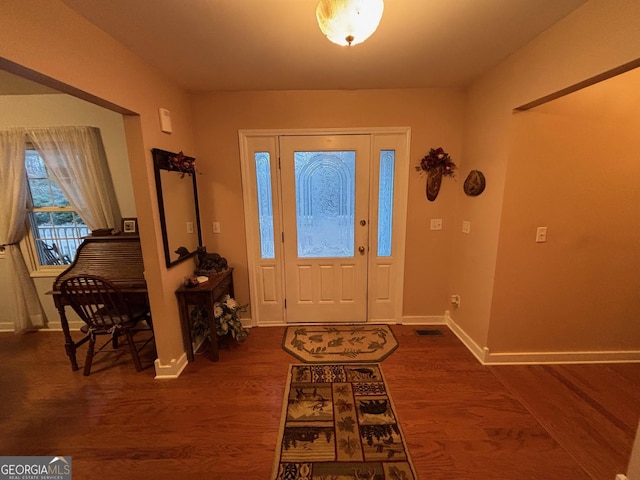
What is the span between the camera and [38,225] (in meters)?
2.77

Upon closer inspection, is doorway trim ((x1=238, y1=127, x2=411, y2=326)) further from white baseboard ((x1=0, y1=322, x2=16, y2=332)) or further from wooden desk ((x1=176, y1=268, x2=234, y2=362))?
white baseboard ((x1=0, y1=322, x2=16, y2=332))

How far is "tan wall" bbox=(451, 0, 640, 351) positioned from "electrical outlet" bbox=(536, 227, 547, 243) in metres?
0.06

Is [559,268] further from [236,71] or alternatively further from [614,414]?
[236,71]

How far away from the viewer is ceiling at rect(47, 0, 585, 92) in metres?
1.35

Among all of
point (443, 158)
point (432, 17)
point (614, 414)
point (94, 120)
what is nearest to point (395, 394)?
point (614, 414)

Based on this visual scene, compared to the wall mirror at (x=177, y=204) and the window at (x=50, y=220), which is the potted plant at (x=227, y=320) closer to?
the wall mirror at (x=177, y=204)

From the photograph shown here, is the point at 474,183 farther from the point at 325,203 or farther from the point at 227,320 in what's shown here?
the point at 227,320

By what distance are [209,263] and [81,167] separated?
1.58 meters

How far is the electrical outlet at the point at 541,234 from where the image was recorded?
2.00m

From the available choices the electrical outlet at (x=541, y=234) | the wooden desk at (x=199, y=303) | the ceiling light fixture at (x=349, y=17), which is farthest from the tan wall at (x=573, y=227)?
the wooden desk at (x=199, y=303)

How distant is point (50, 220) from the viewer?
278 cm

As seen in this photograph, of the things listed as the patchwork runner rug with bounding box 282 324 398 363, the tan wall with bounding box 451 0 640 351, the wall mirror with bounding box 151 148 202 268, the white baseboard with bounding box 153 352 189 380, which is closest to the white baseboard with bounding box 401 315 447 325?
the tan wall with bounding box 451 0 640 351

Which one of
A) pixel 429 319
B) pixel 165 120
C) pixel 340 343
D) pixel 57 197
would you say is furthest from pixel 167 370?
pixel 429 319

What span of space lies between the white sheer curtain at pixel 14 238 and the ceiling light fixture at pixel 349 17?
3212mm
